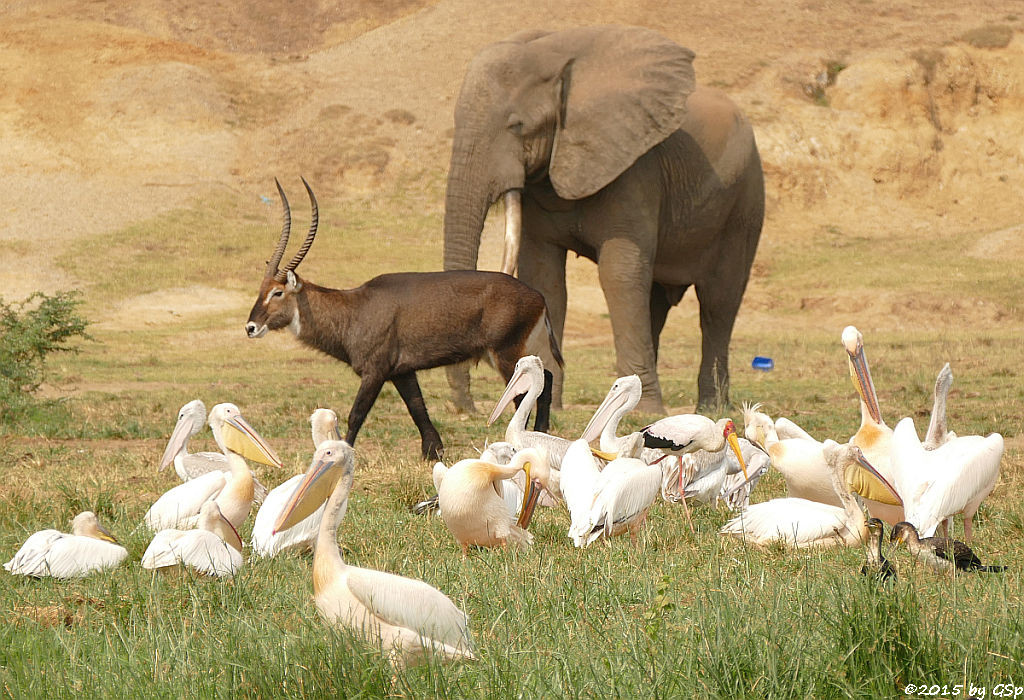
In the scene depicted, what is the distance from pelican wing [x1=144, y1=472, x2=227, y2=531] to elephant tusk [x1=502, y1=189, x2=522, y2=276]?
5.52 m

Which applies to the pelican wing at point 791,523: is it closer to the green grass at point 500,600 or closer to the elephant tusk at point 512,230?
the green grass at point 500,600

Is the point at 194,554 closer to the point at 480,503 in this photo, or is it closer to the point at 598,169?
the point at 480,503

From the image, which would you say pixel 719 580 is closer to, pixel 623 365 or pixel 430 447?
pixel 430 447

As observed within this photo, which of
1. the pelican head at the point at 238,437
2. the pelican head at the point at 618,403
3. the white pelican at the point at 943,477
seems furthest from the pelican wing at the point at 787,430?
the pelican head at the point at 238,437

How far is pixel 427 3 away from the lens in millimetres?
61562

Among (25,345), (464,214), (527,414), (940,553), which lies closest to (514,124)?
(464,214)

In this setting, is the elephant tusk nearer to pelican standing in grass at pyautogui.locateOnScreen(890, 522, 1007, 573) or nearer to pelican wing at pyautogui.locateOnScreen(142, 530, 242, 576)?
pelican wing at pyautogui.locateOnScreen(142, 530, 242, 576)

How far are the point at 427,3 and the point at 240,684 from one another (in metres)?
61.4

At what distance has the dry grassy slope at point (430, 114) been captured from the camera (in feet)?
120

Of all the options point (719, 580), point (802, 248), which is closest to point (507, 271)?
point (719, 580)

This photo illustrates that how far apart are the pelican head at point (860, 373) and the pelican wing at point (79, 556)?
3.58 m

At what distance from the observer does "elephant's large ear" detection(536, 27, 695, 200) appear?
39.9 ft

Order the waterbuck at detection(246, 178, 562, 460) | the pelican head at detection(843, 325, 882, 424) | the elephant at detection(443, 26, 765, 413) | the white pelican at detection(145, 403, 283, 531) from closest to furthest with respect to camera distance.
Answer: the white pelican at detection(145, 403, 283, 531)
the pelican head at detection(843, 325, 882, 424)
the waterbuck at detection(246, 178, 562, 460)
the elephant at detection(443, 26, 765, 413)

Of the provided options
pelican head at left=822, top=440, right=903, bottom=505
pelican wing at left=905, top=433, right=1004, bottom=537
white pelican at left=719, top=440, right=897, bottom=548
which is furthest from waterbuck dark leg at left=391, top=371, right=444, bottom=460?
pelican wing at left=905, top=433, right=1004, bottom=537
